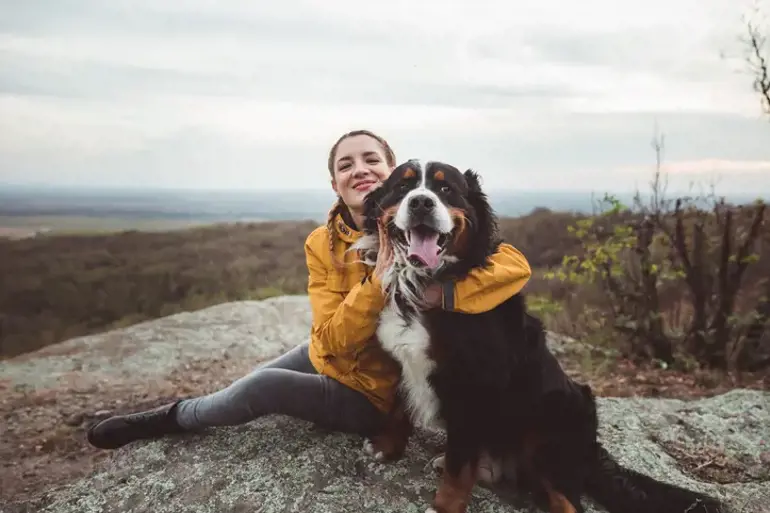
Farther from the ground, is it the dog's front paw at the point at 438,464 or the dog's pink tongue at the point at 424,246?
the dog's pink tongue at the point at 424,246

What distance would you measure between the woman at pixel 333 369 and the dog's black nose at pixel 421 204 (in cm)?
43

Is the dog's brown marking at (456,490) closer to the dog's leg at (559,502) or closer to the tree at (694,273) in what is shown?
the dog's leg at (559,502)

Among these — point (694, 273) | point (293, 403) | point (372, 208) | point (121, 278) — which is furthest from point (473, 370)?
point (121, 278)

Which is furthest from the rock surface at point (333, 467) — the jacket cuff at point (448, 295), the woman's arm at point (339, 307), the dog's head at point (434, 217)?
the dog's head at point (434, 217)

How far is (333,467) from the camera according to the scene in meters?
2.76

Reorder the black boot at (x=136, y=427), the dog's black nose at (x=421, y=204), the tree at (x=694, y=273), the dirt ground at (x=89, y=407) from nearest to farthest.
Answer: the dog's black nose at (x=421, y=204) → the black boot at (x=136, y=427) → the dirt ground at (x=89, y=407) → the tree at (x=694, y=273)

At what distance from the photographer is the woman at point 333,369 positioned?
268cm

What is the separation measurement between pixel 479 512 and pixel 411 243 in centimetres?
117

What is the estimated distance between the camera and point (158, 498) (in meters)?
2.62

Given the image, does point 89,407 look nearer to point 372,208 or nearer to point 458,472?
point 372,208

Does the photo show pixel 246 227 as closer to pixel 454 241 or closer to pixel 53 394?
pixel 53 394

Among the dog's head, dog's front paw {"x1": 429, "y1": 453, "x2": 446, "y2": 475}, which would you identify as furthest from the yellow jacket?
dog's front paw {"x1": 429, "y1": 453, "x2": 446, "y2": 475}

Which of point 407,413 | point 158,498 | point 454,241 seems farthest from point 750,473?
point 158,498

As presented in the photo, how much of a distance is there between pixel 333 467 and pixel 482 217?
1.31 metres
